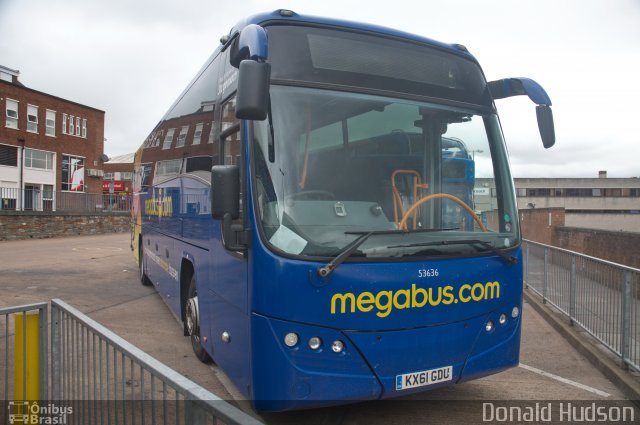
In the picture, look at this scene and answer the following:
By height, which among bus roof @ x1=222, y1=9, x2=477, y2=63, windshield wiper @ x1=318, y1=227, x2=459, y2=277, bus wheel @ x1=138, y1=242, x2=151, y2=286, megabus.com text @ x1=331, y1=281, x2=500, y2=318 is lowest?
bus wheel @ x1=138, y1=242, x2=151, y2=286

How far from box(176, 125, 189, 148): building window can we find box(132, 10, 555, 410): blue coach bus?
1535mm

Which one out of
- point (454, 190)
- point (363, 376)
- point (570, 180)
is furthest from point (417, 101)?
point (570, 180)

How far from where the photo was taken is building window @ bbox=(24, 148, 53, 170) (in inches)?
1486

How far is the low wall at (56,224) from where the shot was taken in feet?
76.7

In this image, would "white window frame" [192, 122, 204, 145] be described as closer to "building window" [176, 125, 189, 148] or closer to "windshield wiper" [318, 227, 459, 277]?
"building window" [176, 125, 189, 148]

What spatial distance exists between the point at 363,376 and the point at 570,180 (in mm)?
82842

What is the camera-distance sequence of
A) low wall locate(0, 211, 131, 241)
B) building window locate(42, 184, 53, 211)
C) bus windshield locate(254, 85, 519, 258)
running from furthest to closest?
1. building window locate(42, 184, 53, 211)
2. low wall locate(0, 211, 131, 241)
3. bus windshield locate(254, 85, 519, 258)

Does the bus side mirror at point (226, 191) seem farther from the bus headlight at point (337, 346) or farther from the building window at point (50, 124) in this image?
the building window at point (50, 124)

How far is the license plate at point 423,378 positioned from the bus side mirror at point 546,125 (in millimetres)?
2356

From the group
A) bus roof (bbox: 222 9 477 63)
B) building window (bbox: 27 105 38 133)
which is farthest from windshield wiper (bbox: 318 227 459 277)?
building window (bbox: 27 105 38 133)

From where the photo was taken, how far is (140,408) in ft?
8.04

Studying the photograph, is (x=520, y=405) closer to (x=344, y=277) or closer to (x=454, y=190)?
(x=454, y=190)

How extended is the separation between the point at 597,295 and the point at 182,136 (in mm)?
5672

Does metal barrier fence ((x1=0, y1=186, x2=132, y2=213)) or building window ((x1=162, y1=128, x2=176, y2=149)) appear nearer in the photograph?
building window ((x1=162, y1=128, x2=176, y2=149))
